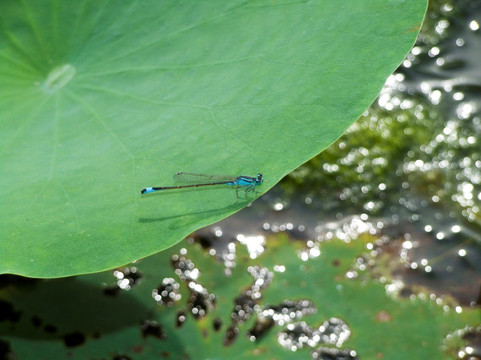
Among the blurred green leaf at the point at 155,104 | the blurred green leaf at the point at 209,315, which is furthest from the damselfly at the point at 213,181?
the blurred green leaf at the point at 209,315

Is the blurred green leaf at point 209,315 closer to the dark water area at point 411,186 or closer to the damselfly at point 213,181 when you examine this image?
the dark water area at point 411,186

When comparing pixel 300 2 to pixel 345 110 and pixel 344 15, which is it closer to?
pixel 344 15

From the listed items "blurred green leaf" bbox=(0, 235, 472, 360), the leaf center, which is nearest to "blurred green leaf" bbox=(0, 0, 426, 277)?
the leaf center

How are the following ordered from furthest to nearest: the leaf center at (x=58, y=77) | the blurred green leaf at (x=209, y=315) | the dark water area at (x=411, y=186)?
the dark water area at (x=411, y=186) < the blurred green leaf at (x=209, y=315) < the leaf center at (x=58, y=77)

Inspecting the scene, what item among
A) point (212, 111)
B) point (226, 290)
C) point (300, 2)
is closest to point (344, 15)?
point (300, 2)

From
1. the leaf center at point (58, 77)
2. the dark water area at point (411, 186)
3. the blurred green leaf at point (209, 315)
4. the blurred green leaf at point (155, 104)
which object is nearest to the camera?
the blurred green leaf at point (155, 104)

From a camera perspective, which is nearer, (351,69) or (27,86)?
(351,69)
